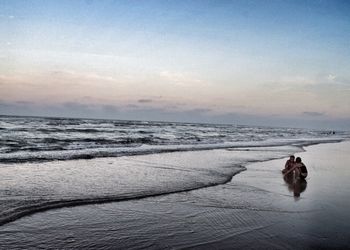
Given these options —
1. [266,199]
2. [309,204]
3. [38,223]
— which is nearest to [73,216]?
[38,223]

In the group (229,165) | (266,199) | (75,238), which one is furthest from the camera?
(229,165)

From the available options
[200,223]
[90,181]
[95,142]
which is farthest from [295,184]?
[95,142]

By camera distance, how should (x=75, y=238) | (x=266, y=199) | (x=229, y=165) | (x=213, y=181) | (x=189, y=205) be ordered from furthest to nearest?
(x=229, y=165)
(x=213, y=181)
(x=266, y=199)
(x=189, y=205)
(x=75, y=238)

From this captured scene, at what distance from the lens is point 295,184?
10.8m

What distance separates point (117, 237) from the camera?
217 inches

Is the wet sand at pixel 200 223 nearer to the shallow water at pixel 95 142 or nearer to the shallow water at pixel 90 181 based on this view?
the shallow water at pixel 90 181

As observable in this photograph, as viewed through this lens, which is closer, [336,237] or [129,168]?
[336,237]

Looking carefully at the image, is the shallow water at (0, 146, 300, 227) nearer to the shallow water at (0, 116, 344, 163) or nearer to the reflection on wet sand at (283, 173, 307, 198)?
the reflection on wet sand at (283, 173, 307, 198)

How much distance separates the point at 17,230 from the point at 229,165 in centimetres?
1086

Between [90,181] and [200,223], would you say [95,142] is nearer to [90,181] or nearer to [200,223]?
[90,181]

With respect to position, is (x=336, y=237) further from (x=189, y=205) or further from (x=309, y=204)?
(x=189, y=205)

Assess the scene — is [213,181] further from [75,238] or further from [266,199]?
[75,238]

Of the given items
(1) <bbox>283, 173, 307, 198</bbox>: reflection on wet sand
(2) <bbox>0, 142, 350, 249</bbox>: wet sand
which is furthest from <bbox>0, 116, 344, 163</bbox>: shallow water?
(1) <bbox>283, 173, 307, 198</bbox>: reflection on wet sand

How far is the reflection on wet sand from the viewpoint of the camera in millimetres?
9688
